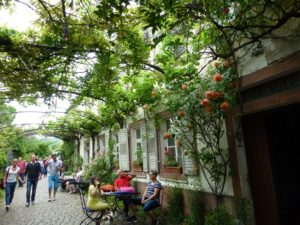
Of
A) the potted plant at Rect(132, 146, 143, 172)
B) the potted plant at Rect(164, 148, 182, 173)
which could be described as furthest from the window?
the potted plant at Rect(132, 146, 143, 172)

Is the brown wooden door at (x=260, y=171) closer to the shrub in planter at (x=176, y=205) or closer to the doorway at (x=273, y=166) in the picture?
the doorway at (x=273, y=166)

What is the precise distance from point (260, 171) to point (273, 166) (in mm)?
335

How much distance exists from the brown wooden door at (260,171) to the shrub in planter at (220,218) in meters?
0.49

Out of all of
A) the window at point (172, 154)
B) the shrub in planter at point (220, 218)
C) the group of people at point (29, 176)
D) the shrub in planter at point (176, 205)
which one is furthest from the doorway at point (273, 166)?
the group of people at point (29, 176)

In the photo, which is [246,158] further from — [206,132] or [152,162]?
[152,162]

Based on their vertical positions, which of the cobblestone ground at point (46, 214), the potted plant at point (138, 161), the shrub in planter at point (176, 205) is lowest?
A: the cobblestone ground at point (46, 214)

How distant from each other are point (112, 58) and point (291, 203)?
14.7 feet

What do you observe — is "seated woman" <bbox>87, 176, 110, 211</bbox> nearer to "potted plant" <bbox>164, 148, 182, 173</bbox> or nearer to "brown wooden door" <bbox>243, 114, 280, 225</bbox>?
"potted plant" <bbox>164, 148, 182, 173</bbox>

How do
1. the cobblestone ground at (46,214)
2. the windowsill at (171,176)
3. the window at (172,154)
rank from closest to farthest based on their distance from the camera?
1. the windowsill at (171,176)
2. the window at (172,154)
3. the cobblestone ground at (46,214)

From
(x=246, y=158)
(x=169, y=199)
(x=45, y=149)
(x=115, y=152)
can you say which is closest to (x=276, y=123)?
(x=246, y=158)

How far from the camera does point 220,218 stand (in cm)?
489

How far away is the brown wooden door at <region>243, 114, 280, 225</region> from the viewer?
484cm

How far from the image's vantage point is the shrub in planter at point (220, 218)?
16.0 ft

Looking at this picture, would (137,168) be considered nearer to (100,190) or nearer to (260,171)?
(100,190)
